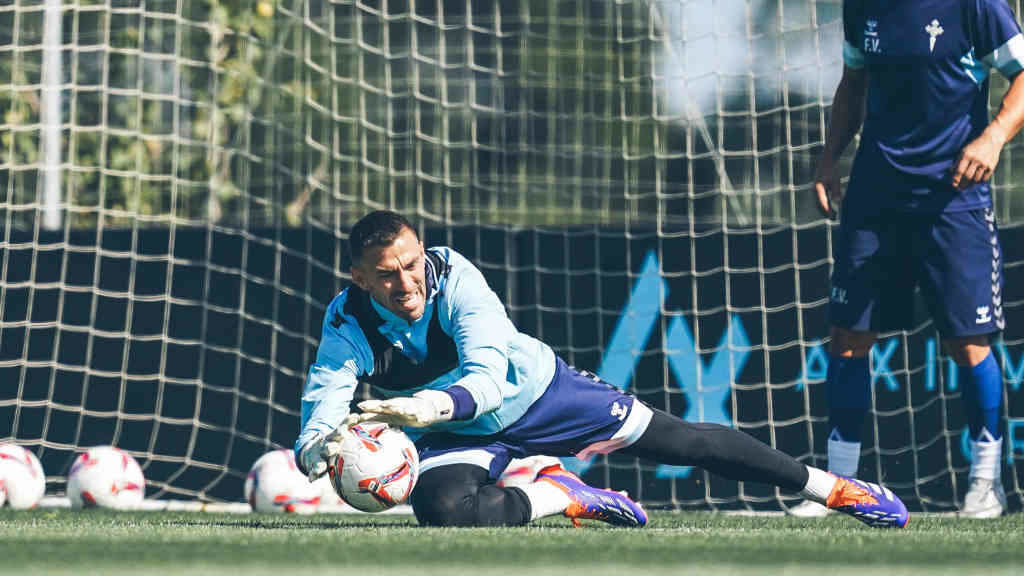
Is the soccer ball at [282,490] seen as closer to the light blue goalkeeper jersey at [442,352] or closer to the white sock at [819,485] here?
the light blue goalkeeper jersey at [442,352]

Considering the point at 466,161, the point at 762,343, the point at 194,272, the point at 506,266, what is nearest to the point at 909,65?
the point at 762,343

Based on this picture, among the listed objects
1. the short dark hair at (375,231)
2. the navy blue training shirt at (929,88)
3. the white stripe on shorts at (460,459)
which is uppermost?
the navy blue training shirt at (929,88)

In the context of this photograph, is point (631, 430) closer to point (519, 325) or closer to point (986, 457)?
point (986, 457)

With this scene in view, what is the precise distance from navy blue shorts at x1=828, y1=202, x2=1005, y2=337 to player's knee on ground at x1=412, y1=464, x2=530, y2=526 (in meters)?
1.46

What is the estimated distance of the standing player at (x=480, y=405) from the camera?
4.11 m

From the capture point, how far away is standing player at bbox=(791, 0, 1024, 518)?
500 cm

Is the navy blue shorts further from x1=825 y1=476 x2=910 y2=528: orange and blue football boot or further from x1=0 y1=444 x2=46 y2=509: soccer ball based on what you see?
x1=0 y1=444 x2=46 y2=509: soccer ball

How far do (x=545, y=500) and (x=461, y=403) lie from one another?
491mm

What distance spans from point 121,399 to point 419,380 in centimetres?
262

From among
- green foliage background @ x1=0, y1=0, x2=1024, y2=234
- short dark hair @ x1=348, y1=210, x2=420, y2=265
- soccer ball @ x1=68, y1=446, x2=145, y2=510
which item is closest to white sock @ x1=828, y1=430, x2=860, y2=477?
green foliage background @ x1=0, y1=0, x2=1024, y2=234

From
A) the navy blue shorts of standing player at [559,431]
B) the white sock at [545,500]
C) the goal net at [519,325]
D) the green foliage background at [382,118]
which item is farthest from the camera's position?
the green foliage background at [382,118]

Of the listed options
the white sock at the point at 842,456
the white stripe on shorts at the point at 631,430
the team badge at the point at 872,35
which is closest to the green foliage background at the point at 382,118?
the team badge at the point at 872,35

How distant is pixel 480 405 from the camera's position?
4055 mm

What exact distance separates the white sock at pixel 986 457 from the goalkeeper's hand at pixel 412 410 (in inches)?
82.9
